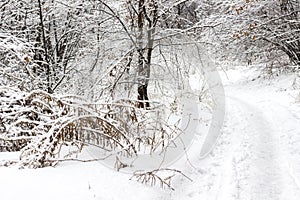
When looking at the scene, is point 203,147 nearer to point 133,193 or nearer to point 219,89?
point 133,193

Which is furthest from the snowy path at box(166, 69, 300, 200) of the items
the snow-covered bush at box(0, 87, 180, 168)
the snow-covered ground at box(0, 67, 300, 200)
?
the snow-covered bush at box(0, 87, 180, 168)

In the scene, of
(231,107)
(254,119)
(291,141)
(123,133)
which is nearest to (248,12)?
(231,107)

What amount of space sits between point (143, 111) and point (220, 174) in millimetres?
1642

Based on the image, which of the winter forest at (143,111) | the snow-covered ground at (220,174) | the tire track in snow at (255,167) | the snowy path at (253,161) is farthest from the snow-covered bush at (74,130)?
the tire track in snow at (255,167)

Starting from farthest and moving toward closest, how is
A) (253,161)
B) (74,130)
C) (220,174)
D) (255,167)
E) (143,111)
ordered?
(143,111)
(253,161)
(255,167)
(220,174)
(74,130)

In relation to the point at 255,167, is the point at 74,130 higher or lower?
higher

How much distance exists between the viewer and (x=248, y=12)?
12.1 m

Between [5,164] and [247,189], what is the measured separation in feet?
9.55

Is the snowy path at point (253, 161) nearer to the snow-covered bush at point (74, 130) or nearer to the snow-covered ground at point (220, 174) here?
the snow-covered ground at point (220, 174)

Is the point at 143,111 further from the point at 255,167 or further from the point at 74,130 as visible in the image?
the point at 255,167

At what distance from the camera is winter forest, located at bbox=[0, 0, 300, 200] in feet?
12.7

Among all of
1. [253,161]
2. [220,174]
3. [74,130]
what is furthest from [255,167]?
[74,130]

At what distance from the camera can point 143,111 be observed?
17.8 ft

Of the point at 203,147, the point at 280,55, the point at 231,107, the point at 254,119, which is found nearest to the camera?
the point at 203,147
